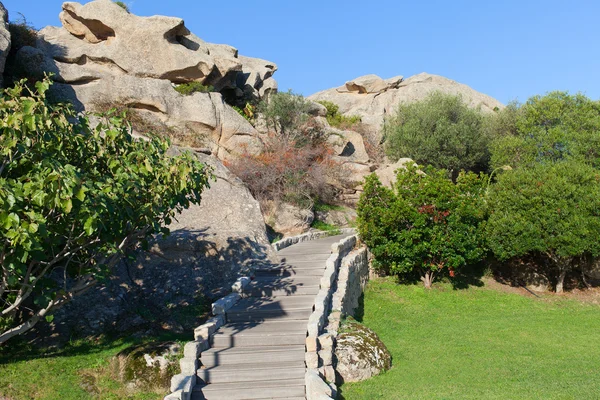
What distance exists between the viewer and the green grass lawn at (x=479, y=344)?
1077 cm

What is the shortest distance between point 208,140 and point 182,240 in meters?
14.5

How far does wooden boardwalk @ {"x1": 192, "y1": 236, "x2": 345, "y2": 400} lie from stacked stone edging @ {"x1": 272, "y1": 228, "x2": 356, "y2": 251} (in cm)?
416

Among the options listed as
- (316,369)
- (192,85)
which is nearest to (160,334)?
(316,369)

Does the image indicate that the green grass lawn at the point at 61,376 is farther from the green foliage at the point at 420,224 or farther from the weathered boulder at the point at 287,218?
the weathered boulder at the point at 287,218

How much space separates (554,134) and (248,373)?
85.0 feet

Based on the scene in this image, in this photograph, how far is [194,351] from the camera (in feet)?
34.7

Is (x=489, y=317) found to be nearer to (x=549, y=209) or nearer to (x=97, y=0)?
(x=549, y=209)

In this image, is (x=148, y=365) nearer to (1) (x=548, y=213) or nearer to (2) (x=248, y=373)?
(2) (x=248, y=373)

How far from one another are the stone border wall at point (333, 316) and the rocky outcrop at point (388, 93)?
32791 millimetres

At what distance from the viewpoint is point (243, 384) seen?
10.3 metres

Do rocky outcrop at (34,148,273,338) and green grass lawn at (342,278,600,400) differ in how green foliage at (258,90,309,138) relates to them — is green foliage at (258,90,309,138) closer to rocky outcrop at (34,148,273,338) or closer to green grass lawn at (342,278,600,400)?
rocky outcrop at (34,148,273,338)

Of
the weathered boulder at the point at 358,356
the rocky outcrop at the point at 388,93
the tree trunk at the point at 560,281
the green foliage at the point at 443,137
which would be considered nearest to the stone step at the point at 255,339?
the weathered boulder at the point at 358,356

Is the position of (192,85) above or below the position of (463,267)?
above

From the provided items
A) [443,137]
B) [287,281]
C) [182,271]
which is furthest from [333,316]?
[443,137]
